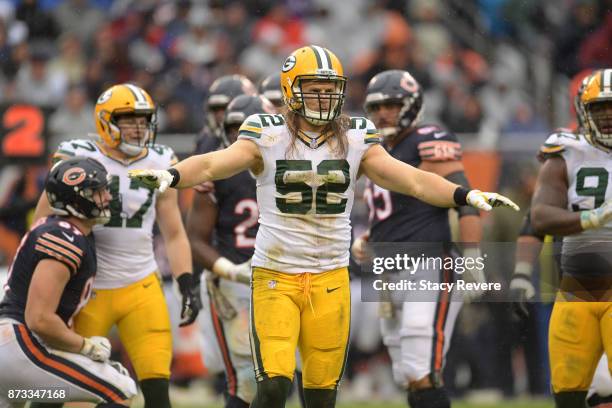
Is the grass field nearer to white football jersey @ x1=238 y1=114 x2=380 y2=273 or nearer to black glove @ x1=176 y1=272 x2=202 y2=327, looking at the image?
black glove @ x1=176 y1=272 x2=202 y2=327

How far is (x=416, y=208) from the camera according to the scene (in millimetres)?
7156

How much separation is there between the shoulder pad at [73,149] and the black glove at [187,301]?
932 mm

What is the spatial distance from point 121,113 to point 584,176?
2.70 m

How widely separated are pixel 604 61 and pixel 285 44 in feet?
11.6

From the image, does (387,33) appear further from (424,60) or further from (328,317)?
(328,317)

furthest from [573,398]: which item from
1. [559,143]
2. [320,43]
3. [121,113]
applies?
[320,43]

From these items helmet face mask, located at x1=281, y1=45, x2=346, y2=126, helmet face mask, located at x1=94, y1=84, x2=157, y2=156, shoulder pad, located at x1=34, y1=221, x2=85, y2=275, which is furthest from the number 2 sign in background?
helmet face mask, located at x1=281, y1=45, x2=346, y2=126

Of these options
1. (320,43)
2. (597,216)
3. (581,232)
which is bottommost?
(581,232)

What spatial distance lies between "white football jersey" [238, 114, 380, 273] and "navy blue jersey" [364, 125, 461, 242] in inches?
58.2

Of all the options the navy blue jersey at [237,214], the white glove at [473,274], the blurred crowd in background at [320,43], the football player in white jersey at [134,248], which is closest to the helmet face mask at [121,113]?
the football player in white jersey at [134,248]

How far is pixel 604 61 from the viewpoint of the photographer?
12.4 meters

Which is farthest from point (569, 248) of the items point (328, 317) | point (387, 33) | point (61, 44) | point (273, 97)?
point (61, 44)

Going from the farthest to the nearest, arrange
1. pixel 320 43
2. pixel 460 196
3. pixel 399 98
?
pixel 320 43 → pixel 399 98 → pixel 460 196

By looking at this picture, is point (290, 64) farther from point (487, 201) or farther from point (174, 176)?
point (487, 201)
